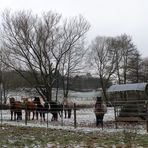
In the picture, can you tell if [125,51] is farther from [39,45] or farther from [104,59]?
[39,45]

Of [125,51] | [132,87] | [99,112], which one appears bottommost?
[99,112]

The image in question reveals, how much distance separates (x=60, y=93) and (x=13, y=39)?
21.0 meters

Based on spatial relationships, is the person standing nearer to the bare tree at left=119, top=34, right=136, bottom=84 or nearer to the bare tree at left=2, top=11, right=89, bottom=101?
the bare tree at left=2, top=11, right=89, bottom=101

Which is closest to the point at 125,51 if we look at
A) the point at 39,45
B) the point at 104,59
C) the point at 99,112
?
the point at 104,59

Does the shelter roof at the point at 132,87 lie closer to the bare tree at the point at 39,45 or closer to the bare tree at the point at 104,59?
the bare tree at the point at 39,45

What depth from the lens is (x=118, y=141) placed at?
1431 centimetres

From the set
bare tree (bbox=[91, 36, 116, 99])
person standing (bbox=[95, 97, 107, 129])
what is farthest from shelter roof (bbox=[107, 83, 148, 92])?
bare tree (bbox=[91, 36, 116, 99])

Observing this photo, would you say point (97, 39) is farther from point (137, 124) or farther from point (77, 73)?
point (137, 124)

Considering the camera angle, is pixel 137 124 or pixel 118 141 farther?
pixel 137 124

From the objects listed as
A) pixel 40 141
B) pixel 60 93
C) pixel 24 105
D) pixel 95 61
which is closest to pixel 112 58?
pixel 95 61

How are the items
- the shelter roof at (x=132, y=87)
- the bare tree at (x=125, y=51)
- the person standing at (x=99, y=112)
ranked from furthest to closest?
the bare tree at (x=125, y=51), the shelter roof at (x=132, y=87), the person standing at (x=99, y=112)

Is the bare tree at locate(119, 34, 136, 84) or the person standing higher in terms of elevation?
the bare tree at locate(119, 34, 136, 84)

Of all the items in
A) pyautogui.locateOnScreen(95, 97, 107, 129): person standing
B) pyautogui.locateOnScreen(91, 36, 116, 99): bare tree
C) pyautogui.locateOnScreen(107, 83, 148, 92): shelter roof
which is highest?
pyautogui.locateOnScreen(91, 36, 116, 99): bare tree

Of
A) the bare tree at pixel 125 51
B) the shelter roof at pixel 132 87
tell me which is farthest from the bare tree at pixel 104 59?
the shelter roof at pixel 132 87
